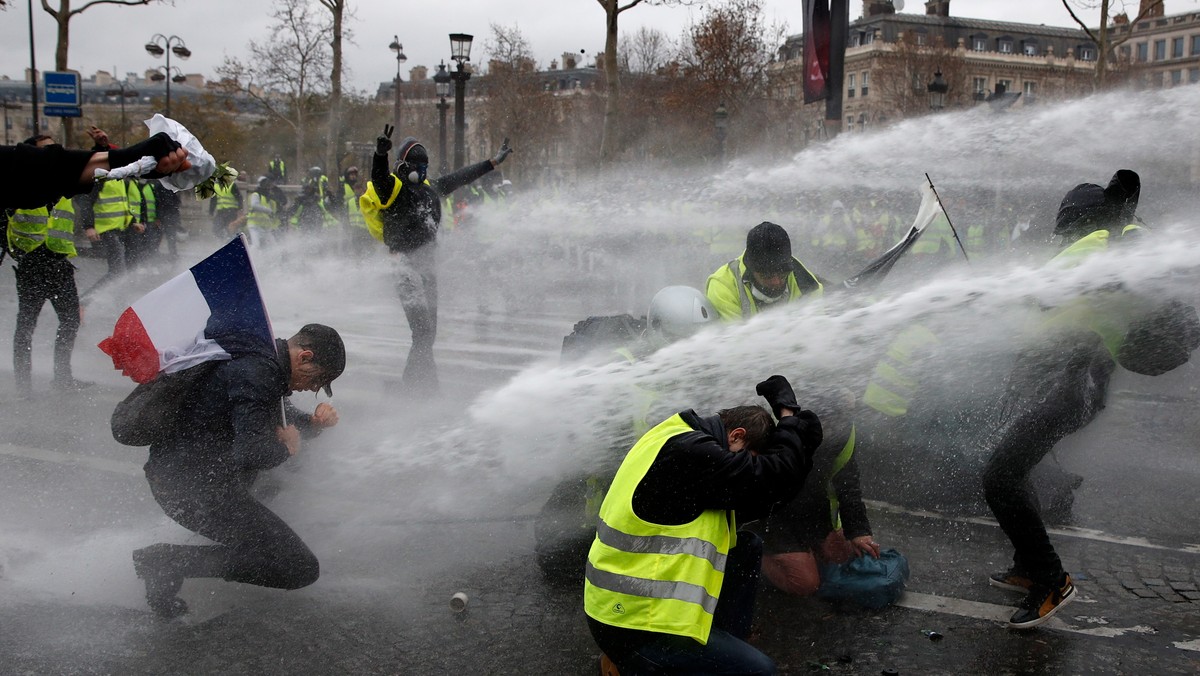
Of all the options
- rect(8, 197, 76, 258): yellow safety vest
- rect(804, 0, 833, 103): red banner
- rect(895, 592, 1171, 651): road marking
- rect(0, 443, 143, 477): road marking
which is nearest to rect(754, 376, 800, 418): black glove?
rect(895, 592, 1171, 651): road marking

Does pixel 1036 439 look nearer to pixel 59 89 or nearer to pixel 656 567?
pixel 656 567

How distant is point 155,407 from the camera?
12.5 feet

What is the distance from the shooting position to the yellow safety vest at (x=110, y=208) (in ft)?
34.3

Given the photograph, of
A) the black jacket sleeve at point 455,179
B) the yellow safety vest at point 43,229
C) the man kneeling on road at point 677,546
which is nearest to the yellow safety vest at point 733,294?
the man kneeling on road at point 677,546

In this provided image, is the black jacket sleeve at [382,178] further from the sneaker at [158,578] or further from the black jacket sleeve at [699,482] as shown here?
the black jacket sleeve at [699,482]

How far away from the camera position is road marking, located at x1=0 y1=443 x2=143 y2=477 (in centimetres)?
567

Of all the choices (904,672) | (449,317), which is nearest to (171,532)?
(904,672)

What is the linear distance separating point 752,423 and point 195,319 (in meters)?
2.19

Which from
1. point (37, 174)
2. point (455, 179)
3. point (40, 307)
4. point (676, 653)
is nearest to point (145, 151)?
point (37, 174)

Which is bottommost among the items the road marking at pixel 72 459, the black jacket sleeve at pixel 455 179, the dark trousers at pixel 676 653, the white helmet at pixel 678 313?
the road marking at pixel 72 459

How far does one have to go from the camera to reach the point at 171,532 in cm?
452

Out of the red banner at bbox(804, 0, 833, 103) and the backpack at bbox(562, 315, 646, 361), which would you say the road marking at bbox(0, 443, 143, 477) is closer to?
the backpack at bbox(562, 315, 646, 361)

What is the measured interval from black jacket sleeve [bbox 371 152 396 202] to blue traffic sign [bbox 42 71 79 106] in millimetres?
13752

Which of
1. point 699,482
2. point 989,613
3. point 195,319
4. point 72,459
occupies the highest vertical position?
point 195,319
